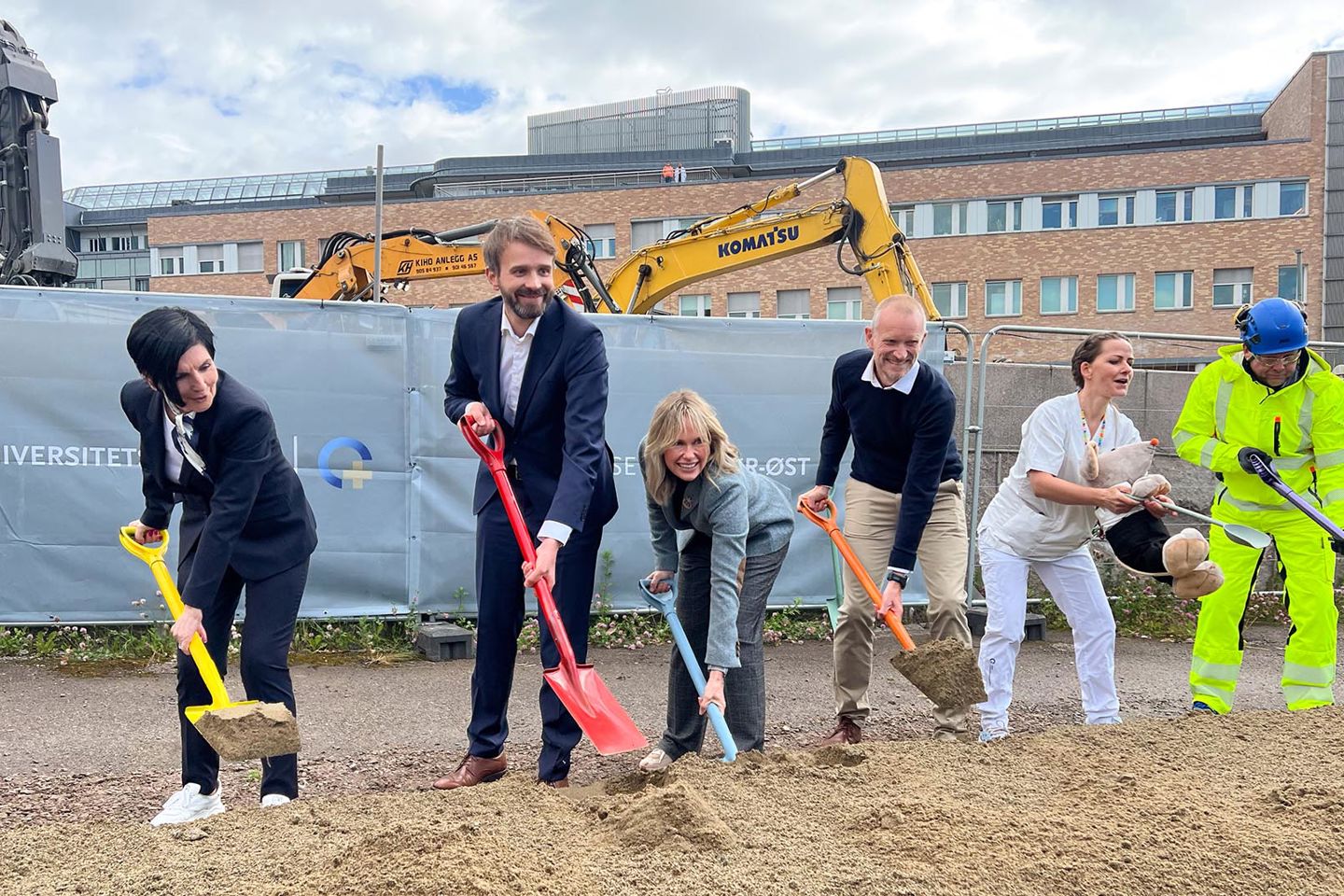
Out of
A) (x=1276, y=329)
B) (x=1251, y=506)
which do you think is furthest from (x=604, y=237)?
(x=1276, y=329)

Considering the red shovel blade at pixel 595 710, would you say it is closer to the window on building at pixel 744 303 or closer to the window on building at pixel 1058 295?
the window on building at pixel 744 303

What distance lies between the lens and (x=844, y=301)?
4019 centimetres

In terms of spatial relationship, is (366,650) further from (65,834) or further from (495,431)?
(65,834)

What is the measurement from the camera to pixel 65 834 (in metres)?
2.70

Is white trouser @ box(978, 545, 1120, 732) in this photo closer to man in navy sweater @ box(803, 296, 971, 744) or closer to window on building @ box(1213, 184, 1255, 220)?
man in navy sweater @ box(803, 296, 971, 744)

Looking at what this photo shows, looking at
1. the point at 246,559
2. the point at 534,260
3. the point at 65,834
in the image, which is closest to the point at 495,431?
the point at 534,260

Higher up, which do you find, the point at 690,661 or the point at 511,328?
the point at 511,328

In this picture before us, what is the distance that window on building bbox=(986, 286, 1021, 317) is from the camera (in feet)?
130

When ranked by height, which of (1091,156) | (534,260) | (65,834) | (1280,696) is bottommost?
(1280,696)

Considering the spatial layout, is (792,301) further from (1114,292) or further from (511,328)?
(511,328)

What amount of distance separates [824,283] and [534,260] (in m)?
37.3

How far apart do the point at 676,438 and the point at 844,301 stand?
37462mm

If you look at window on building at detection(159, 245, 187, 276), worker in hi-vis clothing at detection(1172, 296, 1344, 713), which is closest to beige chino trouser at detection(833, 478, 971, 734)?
worker in hi-vis clothing at detection(1172, 296, 1344, 713)

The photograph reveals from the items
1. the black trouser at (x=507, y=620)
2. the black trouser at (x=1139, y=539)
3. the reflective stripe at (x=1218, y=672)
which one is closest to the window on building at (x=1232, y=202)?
the reflective stripe at (x=1218, y=672)
